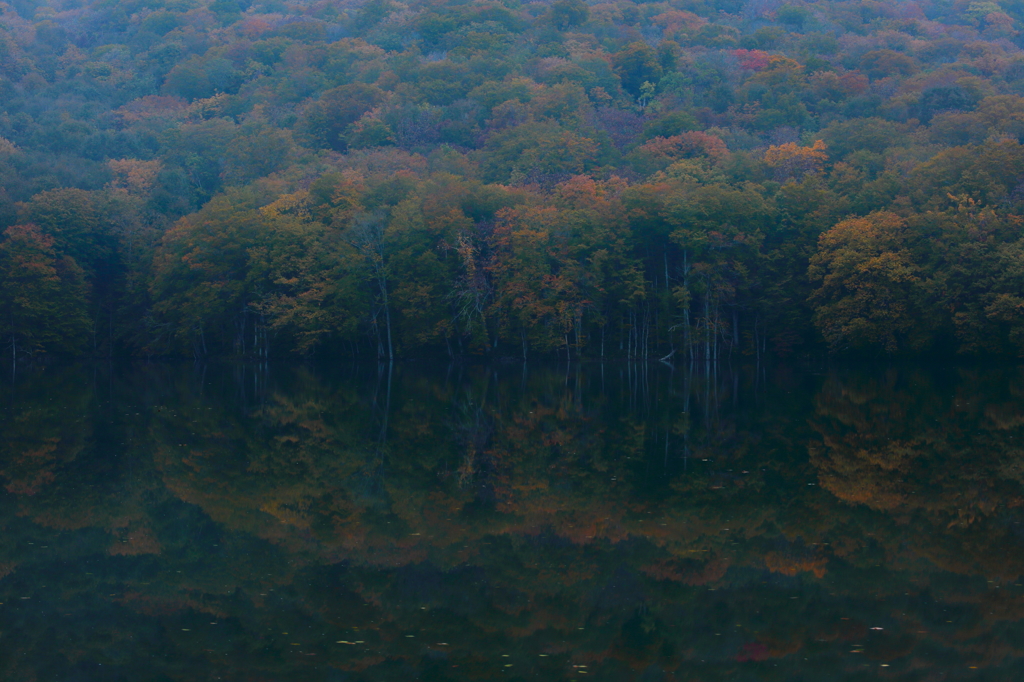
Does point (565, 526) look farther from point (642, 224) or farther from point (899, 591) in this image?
point (642, 224)

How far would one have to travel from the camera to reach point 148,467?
52.3 feet

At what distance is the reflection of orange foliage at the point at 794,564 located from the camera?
386 inches

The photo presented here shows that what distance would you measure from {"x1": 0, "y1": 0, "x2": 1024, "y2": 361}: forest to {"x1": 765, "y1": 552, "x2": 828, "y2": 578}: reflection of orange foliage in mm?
37235

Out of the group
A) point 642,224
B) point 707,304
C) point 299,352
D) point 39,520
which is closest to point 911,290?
point 707,304

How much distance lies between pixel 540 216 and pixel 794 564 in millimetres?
44177

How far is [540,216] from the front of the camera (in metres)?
53.0

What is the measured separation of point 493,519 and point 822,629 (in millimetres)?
5119

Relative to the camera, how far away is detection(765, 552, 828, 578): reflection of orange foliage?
9.80 meters

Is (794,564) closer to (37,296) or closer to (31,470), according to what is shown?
(31,470)

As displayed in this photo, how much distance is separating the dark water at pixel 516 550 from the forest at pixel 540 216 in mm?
26424

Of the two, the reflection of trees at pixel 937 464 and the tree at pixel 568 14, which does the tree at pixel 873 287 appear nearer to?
the reflection of trees at pixel 937 464

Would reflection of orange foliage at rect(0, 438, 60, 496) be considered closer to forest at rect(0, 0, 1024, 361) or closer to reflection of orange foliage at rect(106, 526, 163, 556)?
reflection of orange foliage at rect(106, 526, 163, 556)

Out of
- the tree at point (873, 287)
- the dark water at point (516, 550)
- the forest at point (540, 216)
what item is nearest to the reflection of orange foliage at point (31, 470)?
the dark water at point (516, 550)

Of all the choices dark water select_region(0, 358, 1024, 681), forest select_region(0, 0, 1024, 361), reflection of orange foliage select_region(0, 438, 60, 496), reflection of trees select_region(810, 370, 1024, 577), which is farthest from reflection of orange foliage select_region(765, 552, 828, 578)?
forest select_region(0, 0, 1024, 361)
